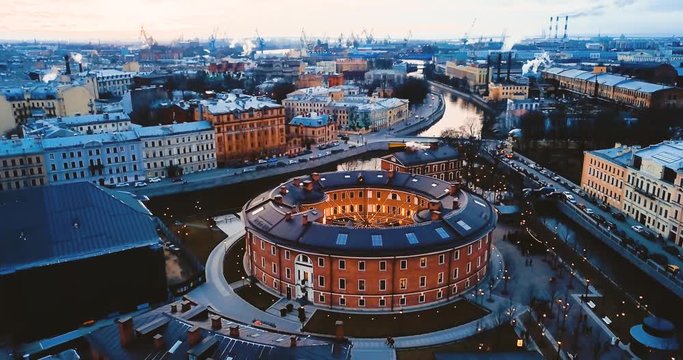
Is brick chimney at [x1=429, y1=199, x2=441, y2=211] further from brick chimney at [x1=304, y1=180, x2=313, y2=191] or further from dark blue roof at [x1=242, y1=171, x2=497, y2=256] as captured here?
brick chimney at [x1=304, y1=180, x2=313, y2=191]

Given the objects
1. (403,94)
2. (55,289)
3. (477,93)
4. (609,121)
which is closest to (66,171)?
(55,289)

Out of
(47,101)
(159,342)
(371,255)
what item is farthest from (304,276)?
(47,101)

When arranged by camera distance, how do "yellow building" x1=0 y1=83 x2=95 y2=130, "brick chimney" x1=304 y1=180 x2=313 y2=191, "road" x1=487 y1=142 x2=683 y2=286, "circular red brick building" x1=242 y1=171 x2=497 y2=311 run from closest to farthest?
"circular red brick building" x1=242 y1=171 x2=497 y2=311 → "road" x1=487 y1=142 x2=683 y2=286 → "brick chimney" x1=304 y1=180 x2=313 y2=191 → "yellow building" x1=0 y1=83 x2=95 y2=130

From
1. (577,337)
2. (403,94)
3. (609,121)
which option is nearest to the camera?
(577,337)

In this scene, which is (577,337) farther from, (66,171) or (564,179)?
(66,171)

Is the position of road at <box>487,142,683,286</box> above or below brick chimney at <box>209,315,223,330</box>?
below

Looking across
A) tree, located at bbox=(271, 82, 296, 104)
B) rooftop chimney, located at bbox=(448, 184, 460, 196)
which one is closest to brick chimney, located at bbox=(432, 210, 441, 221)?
→ rooftop chimney, located at bbox=(448, 184, 460, 196)

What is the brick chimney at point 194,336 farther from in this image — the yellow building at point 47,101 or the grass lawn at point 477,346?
the yellow building at point 47,101
